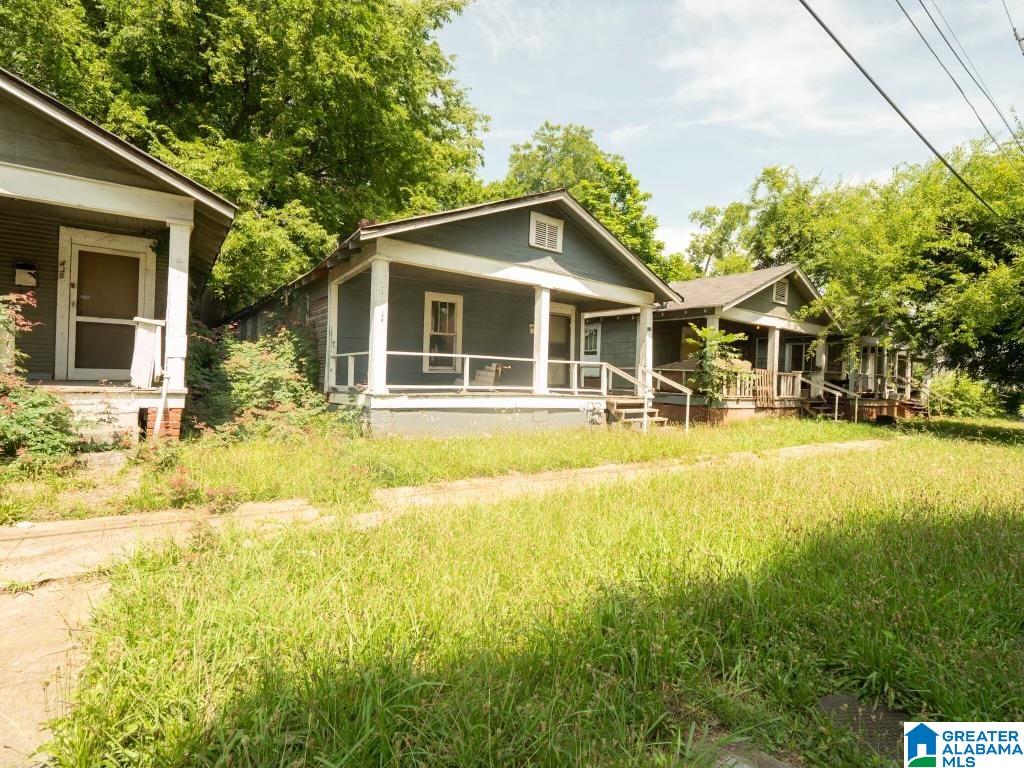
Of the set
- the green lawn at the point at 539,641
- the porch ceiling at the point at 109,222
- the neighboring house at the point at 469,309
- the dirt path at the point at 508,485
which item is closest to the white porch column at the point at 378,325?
the neighboring house at the point at 469,309

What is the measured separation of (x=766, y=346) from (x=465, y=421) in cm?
1616

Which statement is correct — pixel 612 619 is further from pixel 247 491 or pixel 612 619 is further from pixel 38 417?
pixel 38 417

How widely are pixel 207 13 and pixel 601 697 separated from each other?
22357 mm

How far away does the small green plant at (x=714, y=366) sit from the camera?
1577 centimetres

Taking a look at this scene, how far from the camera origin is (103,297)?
9.77m

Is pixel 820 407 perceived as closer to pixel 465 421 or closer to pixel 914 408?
pixel 914 408

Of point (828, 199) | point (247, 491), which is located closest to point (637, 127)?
point (247, 491)

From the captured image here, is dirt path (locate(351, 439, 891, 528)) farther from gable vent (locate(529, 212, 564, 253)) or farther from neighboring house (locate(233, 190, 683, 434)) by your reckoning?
gable vent (locate(529, 212, 564, 253))

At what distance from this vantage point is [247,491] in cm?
541

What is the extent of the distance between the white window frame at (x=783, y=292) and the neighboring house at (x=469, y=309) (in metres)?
6.51

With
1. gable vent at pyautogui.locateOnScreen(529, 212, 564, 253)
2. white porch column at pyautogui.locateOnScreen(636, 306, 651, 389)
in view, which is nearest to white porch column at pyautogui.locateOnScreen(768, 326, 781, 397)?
white porch column at pyautogui.locateOnScreen(636, 306, 651, 389)

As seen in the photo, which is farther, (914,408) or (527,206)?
(914,408)

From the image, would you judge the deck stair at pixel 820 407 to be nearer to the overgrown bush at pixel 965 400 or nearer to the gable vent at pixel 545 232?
the gable vent at pixel 545 232

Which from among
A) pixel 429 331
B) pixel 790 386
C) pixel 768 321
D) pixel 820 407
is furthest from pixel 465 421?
pixel 820 407
